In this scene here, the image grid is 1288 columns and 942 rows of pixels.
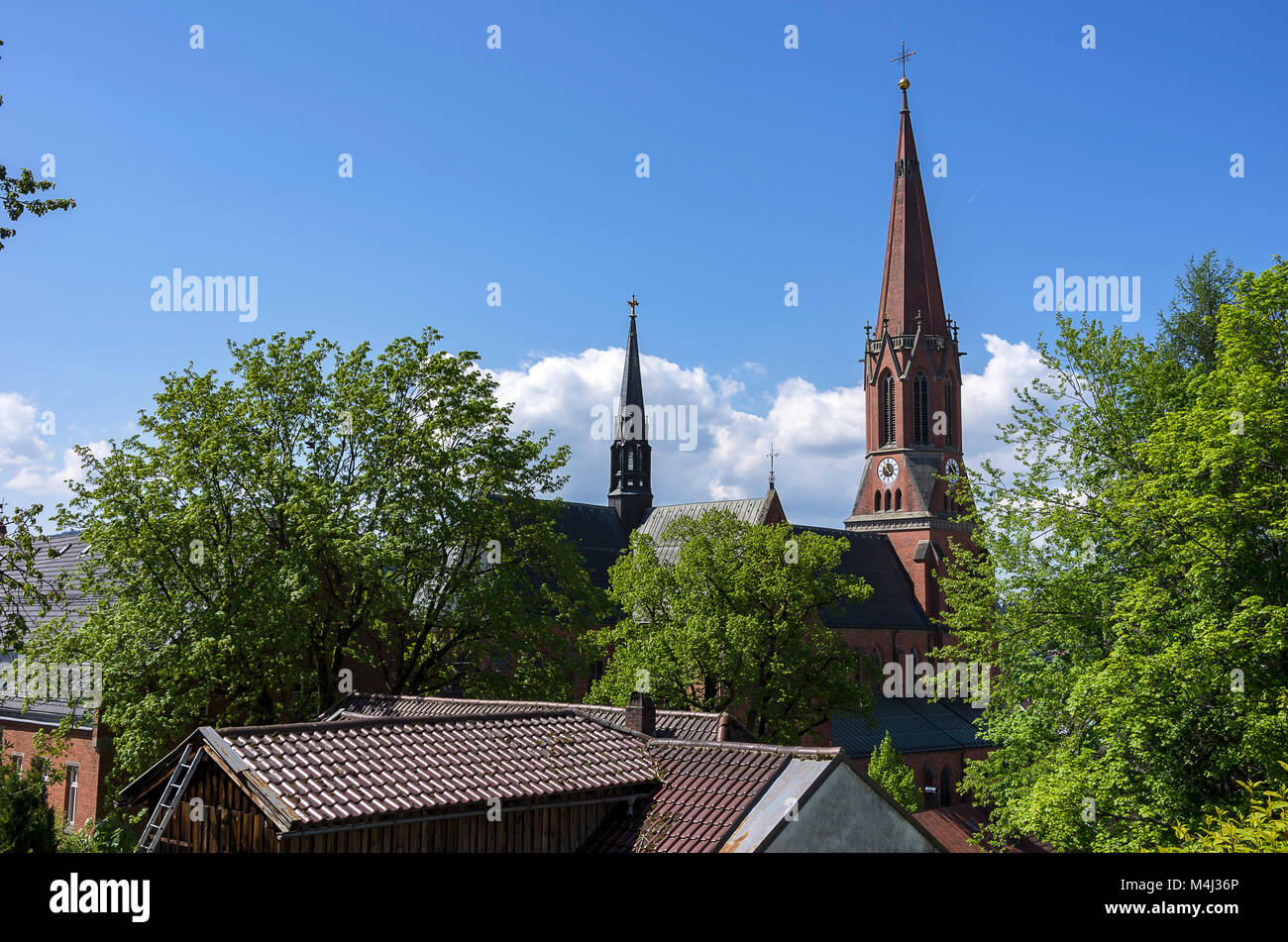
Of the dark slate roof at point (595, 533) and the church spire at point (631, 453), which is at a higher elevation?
the church spire at point (631, 453)

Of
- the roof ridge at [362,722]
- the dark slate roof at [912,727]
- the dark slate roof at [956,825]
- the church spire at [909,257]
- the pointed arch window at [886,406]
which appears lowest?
the dark slate roof at [956,825]

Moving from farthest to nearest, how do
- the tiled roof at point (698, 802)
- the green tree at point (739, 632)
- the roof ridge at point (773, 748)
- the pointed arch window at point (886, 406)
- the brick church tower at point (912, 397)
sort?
the pointed arch window at point (886, 406), the brick church tower at point (912, 397), the green tree at point (739, 632), the roof ridge at point (773, 748), the tiled roof at point (698, 802)

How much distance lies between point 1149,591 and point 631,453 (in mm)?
43622

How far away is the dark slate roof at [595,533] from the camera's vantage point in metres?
55.2

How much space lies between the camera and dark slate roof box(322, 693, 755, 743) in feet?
67.5

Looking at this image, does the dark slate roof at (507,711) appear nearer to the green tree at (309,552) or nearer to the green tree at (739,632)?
the green tree at (309,552)

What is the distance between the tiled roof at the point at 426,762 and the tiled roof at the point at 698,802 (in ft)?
1.52

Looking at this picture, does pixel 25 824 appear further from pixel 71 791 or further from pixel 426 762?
pixel 71 791

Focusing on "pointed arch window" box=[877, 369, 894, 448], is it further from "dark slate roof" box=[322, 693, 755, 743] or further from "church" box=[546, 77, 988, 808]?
"dark slate roof" box=[322, 693, 755, 743]

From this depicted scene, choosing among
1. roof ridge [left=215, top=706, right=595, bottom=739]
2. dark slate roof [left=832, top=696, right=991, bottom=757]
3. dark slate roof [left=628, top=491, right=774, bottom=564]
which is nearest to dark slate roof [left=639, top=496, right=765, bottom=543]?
dark slate roof [left=628, top=491, right=774, bottom=564]

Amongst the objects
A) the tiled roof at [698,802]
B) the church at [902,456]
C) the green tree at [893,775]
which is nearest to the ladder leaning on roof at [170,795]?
the tiled roof at [698,802]
